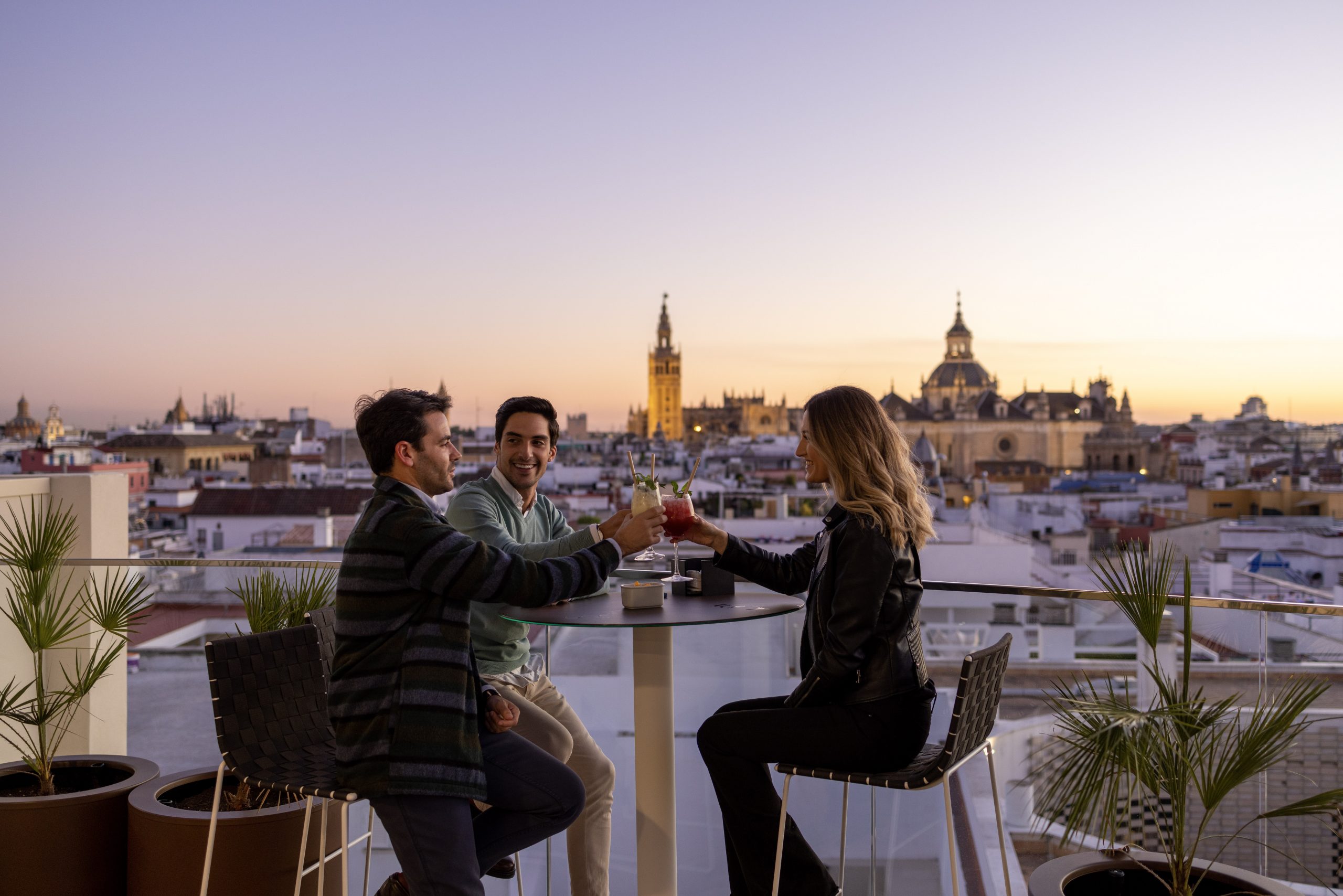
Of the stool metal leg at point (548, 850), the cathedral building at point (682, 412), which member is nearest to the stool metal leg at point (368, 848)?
the stool metal leg at point (548, 850)

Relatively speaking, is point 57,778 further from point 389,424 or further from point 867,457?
point 867,457

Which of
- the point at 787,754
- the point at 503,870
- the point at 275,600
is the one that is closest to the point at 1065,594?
the point at 787,754

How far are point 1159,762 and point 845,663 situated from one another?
0.44 metres

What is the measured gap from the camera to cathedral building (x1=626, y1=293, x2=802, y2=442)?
8375cm

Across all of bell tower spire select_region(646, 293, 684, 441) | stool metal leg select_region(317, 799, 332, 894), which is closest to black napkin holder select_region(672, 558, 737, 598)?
stool metal leg select_region(317, 799, 332, 894)

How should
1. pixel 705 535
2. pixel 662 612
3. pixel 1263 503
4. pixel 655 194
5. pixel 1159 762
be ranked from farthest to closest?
pixel 1263 503 < pixel 655 194 < pixel 705 535 < pixel 662 612 < pixel 1159 762

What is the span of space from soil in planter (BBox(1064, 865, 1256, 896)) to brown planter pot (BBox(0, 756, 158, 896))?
5.50 feet

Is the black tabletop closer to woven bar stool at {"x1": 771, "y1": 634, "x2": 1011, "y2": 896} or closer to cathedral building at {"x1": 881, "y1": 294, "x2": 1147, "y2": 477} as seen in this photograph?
woven bar stool at {"x1": 771, "y1": 634, "x2": 1011, "y2": 896}

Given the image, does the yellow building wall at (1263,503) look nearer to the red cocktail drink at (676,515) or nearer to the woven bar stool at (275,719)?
the red cocktail drink at (676,515)

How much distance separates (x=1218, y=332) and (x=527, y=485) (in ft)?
199

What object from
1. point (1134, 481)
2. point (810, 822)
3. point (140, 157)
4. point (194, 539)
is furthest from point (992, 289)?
point (810, 822)

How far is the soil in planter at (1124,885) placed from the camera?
140 centimetres

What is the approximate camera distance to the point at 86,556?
2920mm

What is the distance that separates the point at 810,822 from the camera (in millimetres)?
2555
